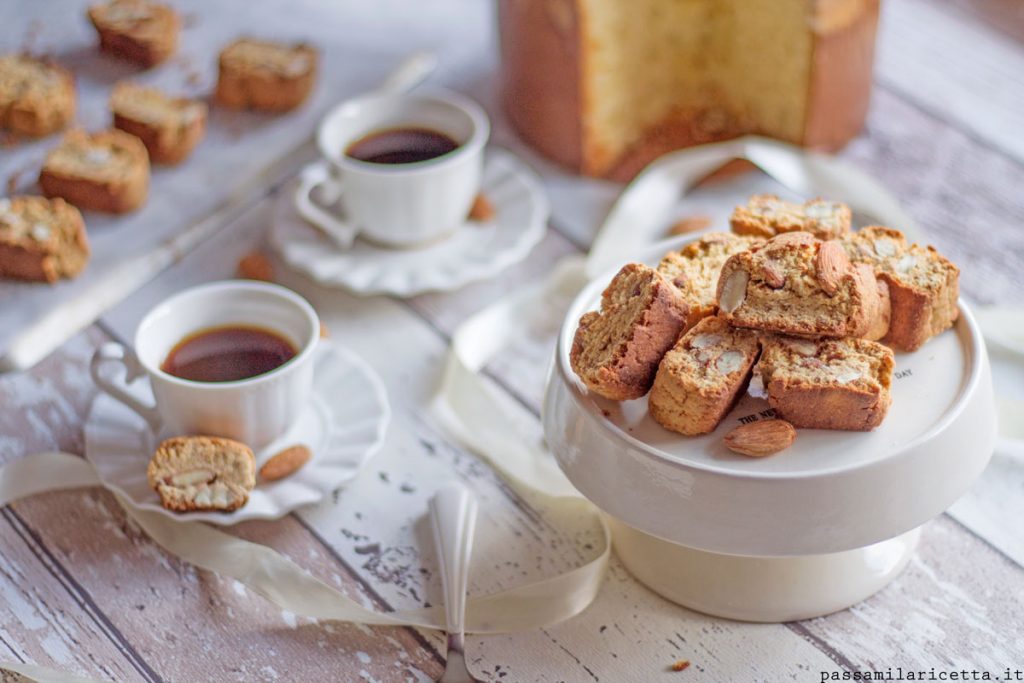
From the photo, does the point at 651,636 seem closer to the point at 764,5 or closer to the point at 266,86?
the point at 764,5

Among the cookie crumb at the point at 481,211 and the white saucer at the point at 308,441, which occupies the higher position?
the white saucer at the point at 308,441

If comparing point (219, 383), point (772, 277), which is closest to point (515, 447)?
point (219, 383)

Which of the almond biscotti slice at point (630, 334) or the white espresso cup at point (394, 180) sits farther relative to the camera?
the white espresso cup at point (394, 180)

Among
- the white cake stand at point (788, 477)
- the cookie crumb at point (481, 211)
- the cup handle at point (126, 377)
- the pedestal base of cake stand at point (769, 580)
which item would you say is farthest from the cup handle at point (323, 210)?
the pedestal base of cake stand at point (769, 580)

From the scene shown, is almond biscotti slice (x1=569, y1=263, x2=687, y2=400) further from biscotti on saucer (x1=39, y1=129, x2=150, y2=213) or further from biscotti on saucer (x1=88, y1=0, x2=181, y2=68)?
biscotti on saucer (x1=88, y1=0, x2=181, y2=68)

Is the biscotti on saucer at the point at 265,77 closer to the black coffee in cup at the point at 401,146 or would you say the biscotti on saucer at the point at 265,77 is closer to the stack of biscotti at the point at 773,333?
the black coffee in cup at the point at 401,146

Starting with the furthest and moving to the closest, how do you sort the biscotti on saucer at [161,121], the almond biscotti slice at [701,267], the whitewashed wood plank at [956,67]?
the whitewashed wood plank at [956,67] → the biscotti on saucer at [161,121] → the almond biscotti slice at [701,267]

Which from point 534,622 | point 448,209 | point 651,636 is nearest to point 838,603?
point 651,636

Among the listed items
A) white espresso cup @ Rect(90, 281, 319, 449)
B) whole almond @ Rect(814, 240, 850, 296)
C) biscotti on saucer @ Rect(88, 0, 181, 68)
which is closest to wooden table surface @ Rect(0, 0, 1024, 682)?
white espresso cup @ Rect(90, 281, 319, 449)
